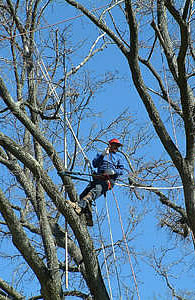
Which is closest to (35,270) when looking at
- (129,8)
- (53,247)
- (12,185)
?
(53,247)

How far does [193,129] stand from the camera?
22.2 ft

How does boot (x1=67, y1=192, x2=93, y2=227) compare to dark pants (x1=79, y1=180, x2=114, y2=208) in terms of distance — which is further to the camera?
dark pants (x1=79, y1=180, x2=114, y2=208)

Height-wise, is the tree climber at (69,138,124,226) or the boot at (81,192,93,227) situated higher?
the tree climber at (69,138,124,226)

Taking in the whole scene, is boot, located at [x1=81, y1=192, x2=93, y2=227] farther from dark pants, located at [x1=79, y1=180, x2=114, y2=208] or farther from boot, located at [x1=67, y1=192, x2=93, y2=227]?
dark pants, located at [x1=79, y1=180, x2=114, y2=208]

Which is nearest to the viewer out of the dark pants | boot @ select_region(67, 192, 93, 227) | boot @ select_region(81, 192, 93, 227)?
boot @ select_region(67, 192, 93, 227)

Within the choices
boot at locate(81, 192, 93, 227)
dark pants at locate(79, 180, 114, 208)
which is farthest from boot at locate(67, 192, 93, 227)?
dark pants at locate(79, 180, 114, 208)

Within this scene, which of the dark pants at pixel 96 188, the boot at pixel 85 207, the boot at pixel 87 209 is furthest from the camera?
the dark pants at pixel 96 188

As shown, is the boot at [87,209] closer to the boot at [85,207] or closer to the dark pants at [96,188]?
the boot at [85,207]

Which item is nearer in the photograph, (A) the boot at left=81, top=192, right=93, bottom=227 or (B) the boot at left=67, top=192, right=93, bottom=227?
(B) the boot at left=67, top=192, right=93, bottom=227

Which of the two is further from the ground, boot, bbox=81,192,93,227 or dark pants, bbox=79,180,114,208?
dark pants, bbox=79,180,114,208

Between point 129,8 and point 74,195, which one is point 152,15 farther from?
point 74,195

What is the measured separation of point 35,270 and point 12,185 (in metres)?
2.39

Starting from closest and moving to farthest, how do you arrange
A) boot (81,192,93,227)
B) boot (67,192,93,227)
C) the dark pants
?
boot (67,192,93,227)
boot (81,192,93,227)
the dark pants

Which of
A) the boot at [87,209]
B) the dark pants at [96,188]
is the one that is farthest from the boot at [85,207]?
the dark pants at [96,188]
